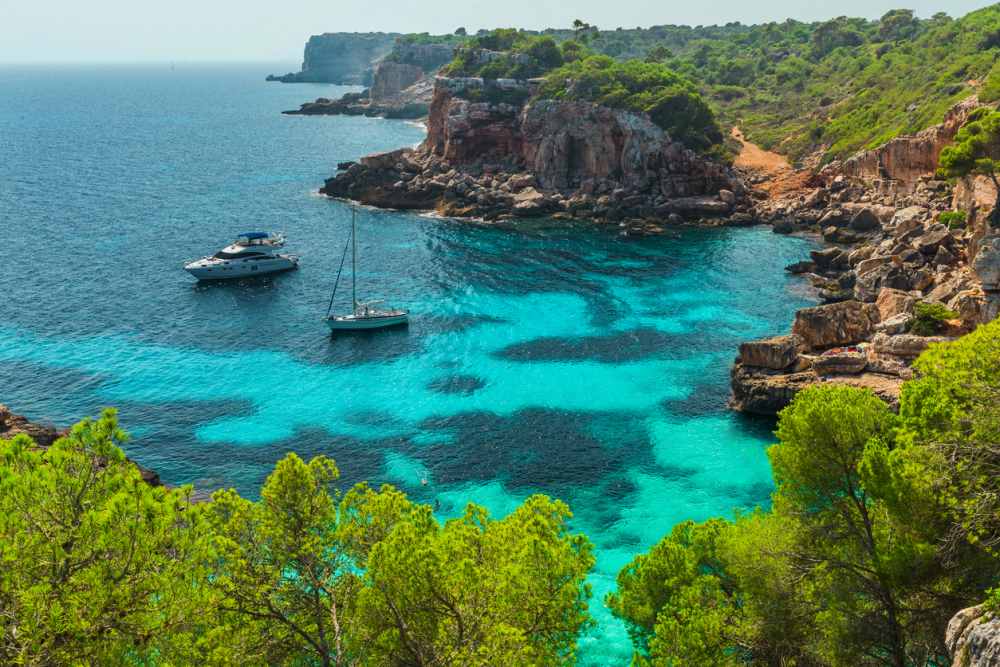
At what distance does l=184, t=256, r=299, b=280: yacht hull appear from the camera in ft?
290

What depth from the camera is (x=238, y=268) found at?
296 ft

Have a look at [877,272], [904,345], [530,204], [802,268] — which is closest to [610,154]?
[530,204]

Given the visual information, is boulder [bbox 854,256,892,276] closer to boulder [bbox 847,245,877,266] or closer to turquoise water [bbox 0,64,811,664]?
boulder [bbox 847,245,877,266]

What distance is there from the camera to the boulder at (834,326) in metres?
61.2

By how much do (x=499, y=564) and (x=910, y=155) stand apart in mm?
100842

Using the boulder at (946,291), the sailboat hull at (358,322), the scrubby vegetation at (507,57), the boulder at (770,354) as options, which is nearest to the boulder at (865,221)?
the boulder at (946,291)

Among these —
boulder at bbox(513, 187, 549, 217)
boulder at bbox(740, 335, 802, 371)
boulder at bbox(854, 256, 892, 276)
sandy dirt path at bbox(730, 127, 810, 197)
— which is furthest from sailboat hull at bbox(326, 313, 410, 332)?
sandy dirt path at bbox(730, 127, 810, 197)

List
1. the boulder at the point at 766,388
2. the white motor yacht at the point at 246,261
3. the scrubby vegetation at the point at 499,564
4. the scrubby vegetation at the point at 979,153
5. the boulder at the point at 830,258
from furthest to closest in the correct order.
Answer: the white motor yacht at the point at 246,261 < the boulder at the point at 830,258 < the scrubby vegetation at the point at 979,153 < the boulder at the point at 766,388 < the scrubby vegetation at the point at 499,564

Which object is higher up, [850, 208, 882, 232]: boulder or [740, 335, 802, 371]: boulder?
[850, 208, 882, 232]: boulder

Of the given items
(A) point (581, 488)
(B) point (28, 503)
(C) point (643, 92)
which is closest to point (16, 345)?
(A) point (581, 488)

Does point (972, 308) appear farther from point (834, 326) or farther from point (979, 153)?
point (979, 153)

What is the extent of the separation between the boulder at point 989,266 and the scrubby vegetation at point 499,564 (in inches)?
1410

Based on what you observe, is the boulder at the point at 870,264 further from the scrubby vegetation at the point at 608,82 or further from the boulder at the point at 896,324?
the scrubby vegetation at the point at 608,82

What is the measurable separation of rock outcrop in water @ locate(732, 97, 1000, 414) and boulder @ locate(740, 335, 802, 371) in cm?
8
